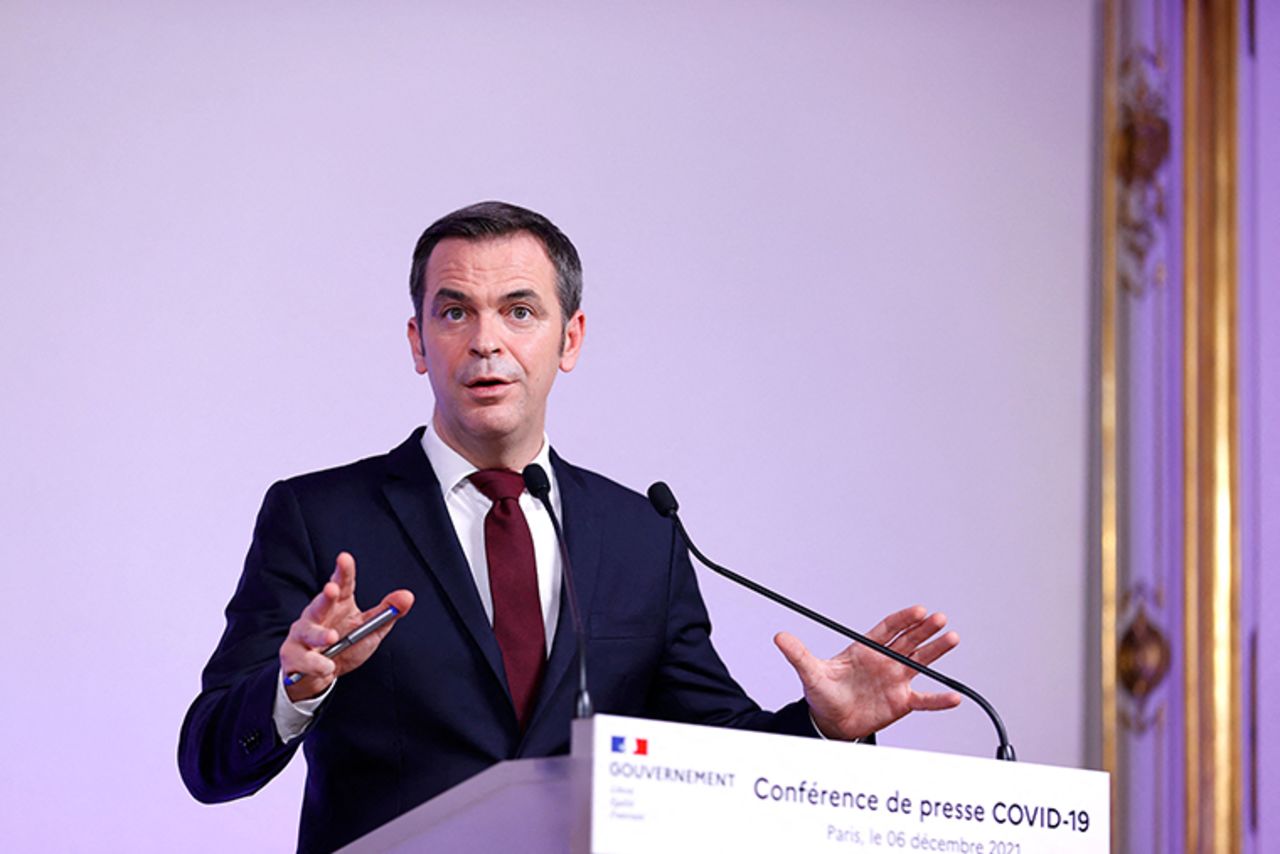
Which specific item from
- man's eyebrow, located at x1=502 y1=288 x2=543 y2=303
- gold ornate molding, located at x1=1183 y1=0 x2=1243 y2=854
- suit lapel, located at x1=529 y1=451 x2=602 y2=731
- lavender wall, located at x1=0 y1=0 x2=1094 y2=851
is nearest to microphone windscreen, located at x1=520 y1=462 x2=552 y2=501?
suit lapel, located at x1=529 y1=451 x2=602 y2=731

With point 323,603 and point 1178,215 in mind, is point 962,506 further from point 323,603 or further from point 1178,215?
point 323,603

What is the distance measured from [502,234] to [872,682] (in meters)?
1.00

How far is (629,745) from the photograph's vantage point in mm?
1567

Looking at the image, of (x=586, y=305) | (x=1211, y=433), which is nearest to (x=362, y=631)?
(x=586, y=305)

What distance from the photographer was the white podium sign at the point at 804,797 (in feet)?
5.11

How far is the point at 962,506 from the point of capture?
12.3ft

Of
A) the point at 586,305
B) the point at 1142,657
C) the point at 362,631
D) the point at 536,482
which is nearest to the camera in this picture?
the point at 362,631

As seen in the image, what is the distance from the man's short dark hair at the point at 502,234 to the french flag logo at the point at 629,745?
1.41m

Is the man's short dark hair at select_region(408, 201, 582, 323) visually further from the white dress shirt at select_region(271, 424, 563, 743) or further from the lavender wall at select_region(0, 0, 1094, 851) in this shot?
the lavender wall at select_region(0, 0, 1094, 851)

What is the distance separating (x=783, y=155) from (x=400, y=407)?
3.31 ft

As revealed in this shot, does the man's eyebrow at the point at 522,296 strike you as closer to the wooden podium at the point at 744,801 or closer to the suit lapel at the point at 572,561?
the suit lapel at the point at 572,561

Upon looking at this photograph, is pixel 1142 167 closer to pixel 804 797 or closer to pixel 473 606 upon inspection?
pixel 473 606

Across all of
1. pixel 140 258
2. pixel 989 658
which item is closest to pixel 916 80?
pixel 989 658

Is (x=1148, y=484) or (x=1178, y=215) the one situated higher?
(x=1178, y=215)
